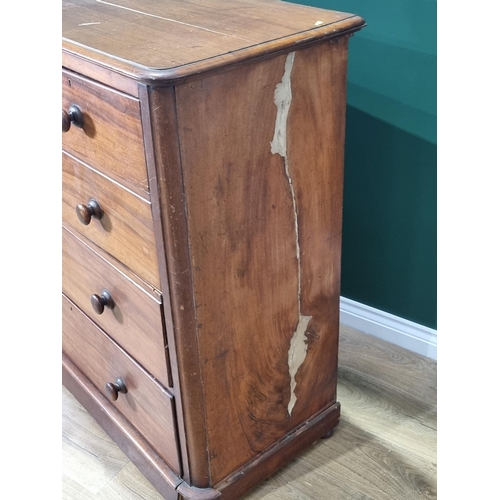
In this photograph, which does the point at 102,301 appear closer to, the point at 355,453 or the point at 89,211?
the point at 89,211

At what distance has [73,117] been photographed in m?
1.00

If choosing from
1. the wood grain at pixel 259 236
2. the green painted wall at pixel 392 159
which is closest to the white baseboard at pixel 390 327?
the green painted wall at pixel 392 159

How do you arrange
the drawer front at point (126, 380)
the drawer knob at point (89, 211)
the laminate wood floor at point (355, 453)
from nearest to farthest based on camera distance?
1. the drawer knob at point (89, 211)
2. the drawer front at point (126, 380)
3. the laminate wood floor at point (355, 453)

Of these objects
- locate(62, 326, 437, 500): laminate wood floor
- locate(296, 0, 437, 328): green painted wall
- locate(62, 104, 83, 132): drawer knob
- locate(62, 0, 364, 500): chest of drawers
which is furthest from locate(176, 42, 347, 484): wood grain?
locate(296, 0, 437, 328): green painted wall

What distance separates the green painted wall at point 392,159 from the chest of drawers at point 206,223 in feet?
1.14

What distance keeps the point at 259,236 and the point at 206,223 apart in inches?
5.0

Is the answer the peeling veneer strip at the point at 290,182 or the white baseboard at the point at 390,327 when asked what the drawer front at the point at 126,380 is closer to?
the peeling veneer strip at the point at 290,182

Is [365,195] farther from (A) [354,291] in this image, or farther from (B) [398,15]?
(B) [398,15]

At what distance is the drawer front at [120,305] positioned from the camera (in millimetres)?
1072

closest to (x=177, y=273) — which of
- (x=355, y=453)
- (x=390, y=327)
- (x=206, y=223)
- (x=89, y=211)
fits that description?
(x=206, y=223)

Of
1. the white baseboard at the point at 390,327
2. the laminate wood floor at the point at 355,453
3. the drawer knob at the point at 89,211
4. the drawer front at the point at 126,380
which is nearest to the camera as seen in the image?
the drawer knob at the point at 89,211

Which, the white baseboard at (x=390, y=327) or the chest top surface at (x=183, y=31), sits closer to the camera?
the chest top surface at (x=183, y=31)

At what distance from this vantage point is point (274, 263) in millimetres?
1109

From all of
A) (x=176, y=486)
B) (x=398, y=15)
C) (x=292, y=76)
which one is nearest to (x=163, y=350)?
(x=176, y=486)
